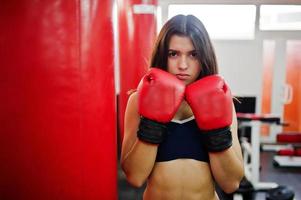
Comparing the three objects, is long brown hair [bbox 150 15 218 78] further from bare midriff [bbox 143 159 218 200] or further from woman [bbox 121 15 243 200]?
bare midriff [bbox 143 159 218 200]

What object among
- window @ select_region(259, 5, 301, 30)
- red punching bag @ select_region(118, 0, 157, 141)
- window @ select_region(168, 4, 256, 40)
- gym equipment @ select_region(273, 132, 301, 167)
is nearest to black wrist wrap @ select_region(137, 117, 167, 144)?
red punching bag @ select_region(118, 0, 157, 141)

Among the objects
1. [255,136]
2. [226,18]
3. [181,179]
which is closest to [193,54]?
[181,179]

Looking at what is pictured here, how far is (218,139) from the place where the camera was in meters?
1.10

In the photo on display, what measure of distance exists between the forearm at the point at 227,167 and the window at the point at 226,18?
4.68 metres

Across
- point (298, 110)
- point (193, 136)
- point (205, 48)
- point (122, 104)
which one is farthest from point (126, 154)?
point (298, 110)

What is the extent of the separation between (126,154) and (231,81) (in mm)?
4838

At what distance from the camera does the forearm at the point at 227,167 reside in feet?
3.67

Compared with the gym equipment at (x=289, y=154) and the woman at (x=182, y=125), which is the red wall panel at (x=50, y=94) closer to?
the woman at (x=182, y=125)

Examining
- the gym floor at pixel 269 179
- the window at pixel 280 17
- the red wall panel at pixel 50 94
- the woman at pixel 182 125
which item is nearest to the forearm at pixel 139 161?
the woman at pixel 182 125

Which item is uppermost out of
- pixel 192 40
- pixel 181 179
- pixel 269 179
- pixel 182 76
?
pixel 192 40

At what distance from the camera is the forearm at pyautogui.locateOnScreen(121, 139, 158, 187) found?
44.0 inches

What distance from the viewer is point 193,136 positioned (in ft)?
3.82

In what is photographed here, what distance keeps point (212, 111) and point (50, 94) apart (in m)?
0.58

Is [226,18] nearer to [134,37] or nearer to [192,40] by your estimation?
[134,37]
